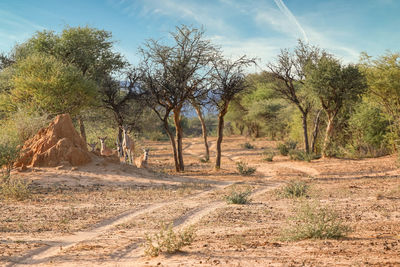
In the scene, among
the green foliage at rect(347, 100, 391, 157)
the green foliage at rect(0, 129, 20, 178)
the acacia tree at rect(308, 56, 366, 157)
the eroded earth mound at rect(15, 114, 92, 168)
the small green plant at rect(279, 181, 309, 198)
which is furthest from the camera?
the green foliage at rect(347, 100, 391, 157)

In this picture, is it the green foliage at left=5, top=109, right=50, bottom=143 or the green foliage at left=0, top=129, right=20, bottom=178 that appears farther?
the green foliage at left=5, top=109, right=50, bottom=143

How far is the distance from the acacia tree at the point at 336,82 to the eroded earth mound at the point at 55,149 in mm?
13883

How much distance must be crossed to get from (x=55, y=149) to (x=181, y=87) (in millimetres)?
7075

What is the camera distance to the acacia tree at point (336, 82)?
23125 millimetres

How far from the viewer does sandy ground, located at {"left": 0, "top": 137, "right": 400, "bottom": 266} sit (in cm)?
562

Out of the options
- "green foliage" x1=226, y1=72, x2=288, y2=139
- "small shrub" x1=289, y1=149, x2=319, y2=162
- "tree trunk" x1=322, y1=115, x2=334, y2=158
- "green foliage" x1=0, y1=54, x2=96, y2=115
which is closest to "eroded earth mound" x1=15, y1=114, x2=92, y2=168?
"green foliage" x1=0, y1=54, x2=96, y2=115

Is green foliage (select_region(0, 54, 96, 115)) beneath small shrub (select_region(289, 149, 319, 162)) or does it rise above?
above

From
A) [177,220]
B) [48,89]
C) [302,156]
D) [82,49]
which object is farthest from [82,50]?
[177,220]

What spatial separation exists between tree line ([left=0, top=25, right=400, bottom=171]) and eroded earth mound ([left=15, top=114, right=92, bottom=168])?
3.53 meters

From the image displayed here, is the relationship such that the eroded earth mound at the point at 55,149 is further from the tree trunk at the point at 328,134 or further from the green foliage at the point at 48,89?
the tree trunk at the point at 328,134

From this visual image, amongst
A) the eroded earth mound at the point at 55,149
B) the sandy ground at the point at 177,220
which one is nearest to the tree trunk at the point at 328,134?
the sandy ground at the point at 177,220

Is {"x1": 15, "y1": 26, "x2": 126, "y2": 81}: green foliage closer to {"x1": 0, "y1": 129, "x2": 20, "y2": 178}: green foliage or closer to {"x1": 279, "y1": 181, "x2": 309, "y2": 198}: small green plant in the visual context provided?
{"x1": 0, "y1": 129, "x2": 20, "y2": 178}: green foliage

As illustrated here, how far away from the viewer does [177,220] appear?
884 cm

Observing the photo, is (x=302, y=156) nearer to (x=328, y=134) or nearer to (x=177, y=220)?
(x=328, y=134)
